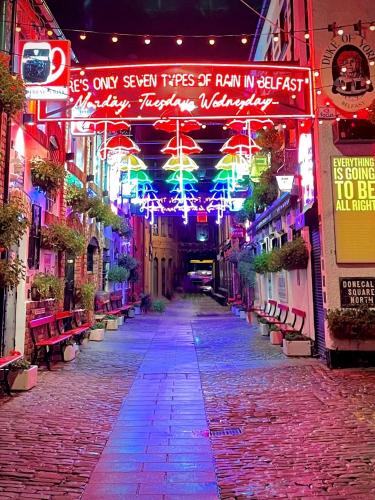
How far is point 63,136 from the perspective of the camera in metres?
12.1

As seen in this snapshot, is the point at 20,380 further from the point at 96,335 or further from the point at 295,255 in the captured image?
the point at 295,255

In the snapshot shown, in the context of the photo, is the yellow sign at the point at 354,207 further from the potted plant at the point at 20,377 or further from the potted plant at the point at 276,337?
the potted plant at the point at 20,377

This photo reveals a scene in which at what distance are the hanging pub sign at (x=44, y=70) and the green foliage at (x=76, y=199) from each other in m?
4.49

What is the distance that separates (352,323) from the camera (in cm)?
875

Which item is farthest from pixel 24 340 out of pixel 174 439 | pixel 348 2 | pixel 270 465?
pixel 348 2

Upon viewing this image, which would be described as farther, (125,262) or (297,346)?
(125,262)

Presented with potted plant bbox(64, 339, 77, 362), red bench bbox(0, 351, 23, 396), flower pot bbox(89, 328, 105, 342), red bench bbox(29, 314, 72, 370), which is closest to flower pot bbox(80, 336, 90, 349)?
flower pot bbox(89, 328, 105, 342)

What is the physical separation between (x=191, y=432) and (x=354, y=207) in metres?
6.20

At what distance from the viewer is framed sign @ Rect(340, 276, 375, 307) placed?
9.09 meters

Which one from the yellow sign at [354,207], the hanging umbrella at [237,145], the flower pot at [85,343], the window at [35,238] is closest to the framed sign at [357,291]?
the yellow sign at [354,207]

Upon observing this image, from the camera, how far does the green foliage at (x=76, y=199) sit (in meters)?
12.4

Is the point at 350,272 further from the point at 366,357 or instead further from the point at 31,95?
the point at 31,95

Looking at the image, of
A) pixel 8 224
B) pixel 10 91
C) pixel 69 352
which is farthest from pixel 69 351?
pixel 10 91

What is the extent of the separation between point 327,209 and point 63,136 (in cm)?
755
